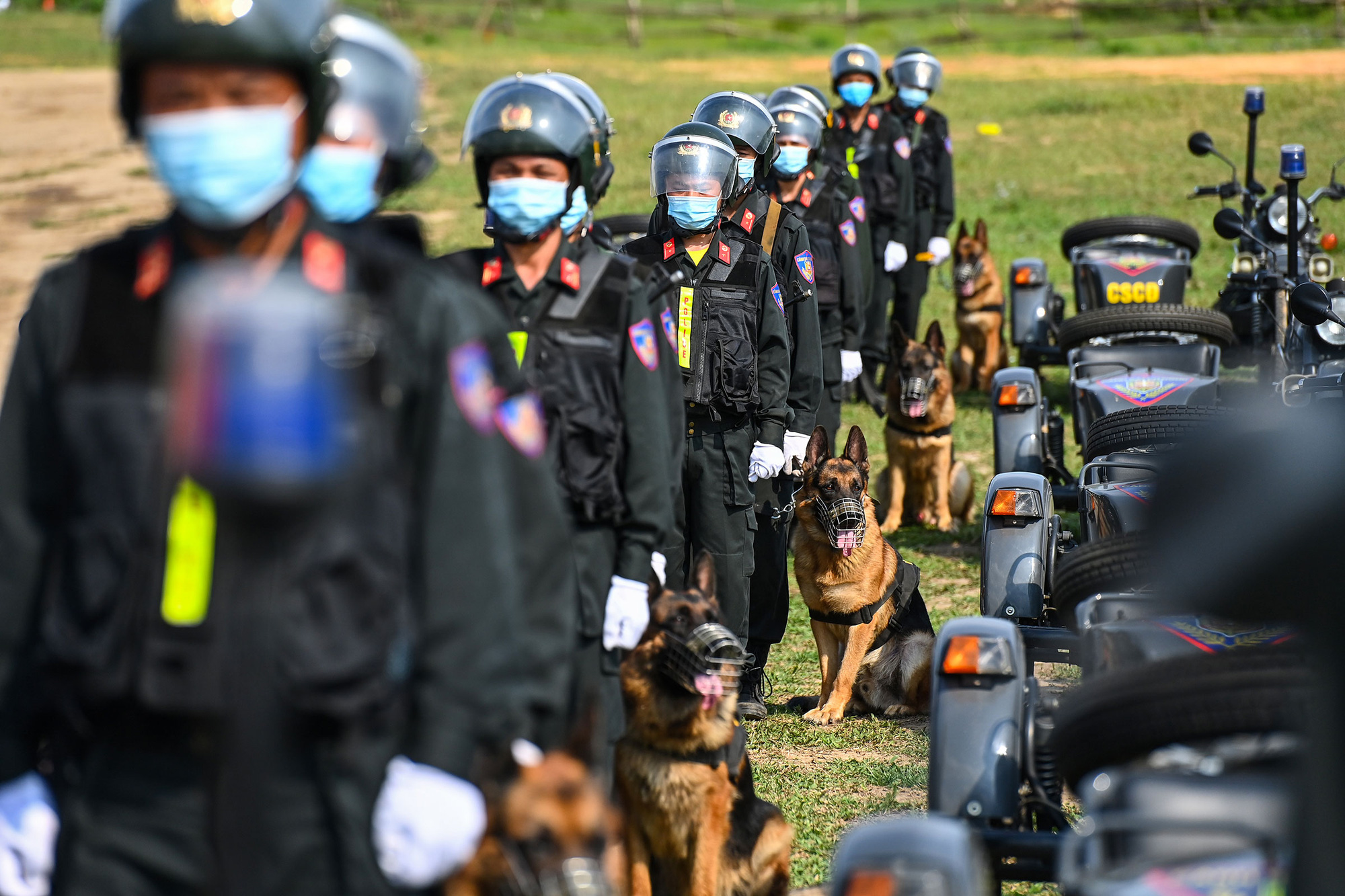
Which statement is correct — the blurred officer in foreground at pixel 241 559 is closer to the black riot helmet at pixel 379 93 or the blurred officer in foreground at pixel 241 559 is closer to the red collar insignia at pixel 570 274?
the black riot helmet at pixel 379 93

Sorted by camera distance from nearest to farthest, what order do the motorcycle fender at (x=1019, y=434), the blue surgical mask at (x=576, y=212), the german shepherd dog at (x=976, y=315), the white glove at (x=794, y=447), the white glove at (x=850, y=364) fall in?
the blue surgical mask at (x=576, y=212) → the white glove at (x=794, y=447) → the motorcycle fender at (x=1019, y=434) → the white glove at (x=850, y=364) → the german shepherd dog at (x=976, y=315)

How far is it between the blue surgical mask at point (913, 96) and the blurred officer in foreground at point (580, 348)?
10.1 meters

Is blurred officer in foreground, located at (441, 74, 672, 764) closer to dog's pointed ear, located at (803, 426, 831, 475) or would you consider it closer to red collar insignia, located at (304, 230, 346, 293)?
red collar insignia, located at (304, 230, 346, 293)

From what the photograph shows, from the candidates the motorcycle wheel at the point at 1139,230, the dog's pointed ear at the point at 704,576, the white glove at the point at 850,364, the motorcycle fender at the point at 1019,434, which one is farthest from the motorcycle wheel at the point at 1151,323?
the dog's pointed ear at the point at 704,576

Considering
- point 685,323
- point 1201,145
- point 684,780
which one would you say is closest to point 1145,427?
point 685,323

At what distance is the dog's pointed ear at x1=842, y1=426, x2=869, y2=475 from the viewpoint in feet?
25.1

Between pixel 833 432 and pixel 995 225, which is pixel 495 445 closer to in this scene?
pixel 833 432

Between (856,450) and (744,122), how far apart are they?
5.55 feet

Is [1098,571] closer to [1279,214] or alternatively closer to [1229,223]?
[1229,223]

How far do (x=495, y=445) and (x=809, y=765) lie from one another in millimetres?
4422

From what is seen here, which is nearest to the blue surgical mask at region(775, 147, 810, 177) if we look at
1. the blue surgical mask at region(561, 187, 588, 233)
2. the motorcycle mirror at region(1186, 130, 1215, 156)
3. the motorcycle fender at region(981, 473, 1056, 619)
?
the motorcycle mirror at region(1186, 130, 1215, 156)

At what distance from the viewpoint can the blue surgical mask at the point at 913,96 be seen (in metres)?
13.9

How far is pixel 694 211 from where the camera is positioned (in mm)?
6422

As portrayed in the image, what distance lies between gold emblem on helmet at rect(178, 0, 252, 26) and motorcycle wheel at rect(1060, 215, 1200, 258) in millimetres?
10589
